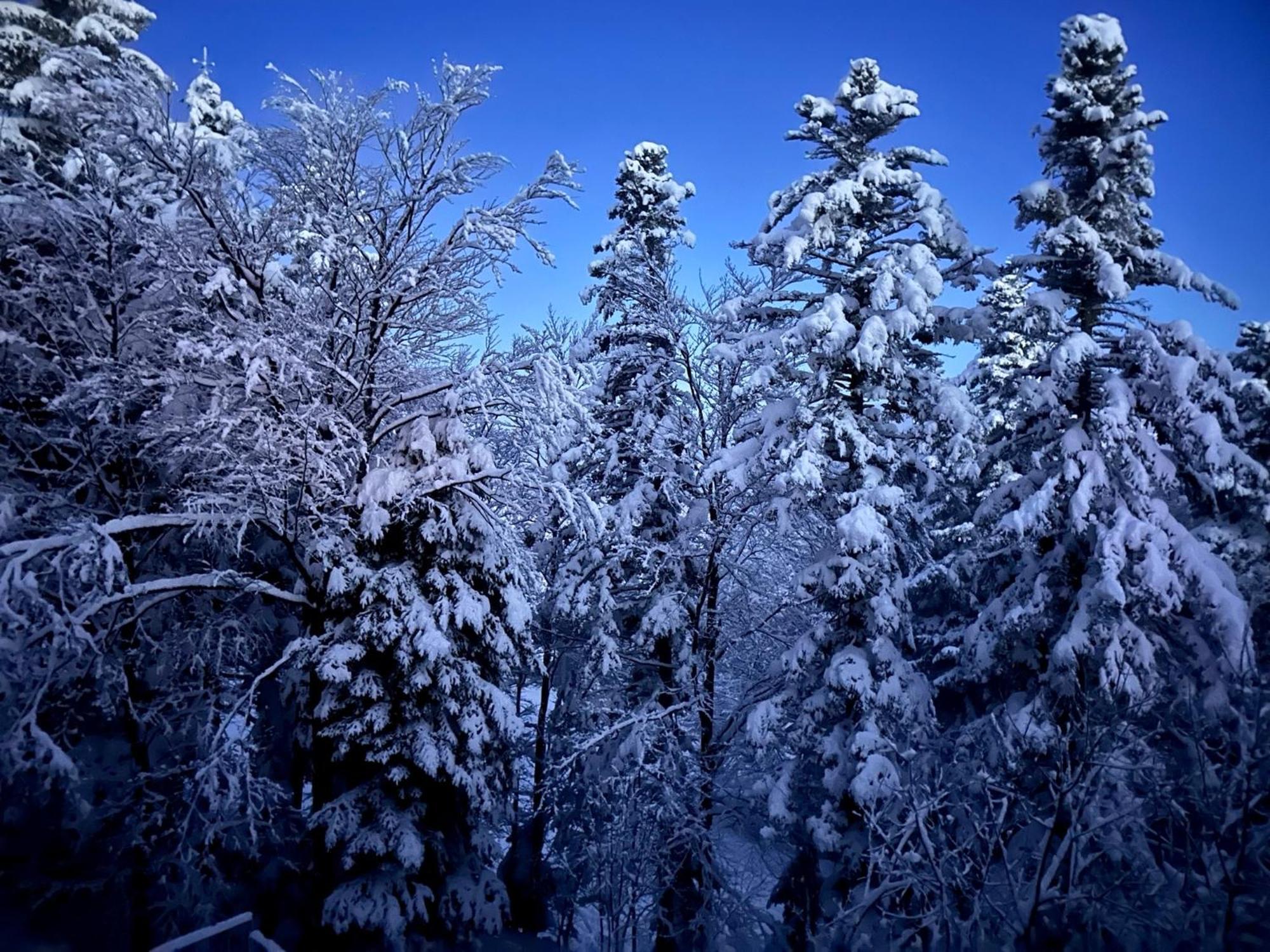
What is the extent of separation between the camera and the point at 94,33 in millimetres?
14398

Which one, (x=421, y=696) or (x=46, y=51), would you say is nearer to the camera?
(x=421, y=696)

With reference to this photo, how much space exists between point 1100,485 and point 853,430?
375 cm

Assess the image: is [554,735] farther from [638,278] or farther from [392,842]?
[638,278]

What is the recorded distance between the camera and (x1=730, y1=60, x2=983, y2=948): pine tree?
33.8ft

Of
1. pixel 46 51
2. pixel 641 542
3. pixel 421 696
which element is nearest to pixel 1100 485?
pixel 641 542

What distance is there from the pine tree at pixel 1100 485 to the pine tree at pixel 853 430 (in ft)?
5.07

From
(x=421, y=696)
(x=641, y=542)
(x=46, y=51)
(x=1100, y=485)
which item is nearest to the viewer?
(x=421, y=696)

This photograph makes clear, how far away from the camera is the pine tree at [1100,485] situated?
9.43 m

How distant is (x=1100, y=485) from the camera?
406 inches

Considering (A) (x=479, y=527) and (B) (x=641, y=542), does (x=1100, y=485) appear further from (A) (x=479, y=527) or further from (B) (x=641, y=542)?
(A) (x=479, y=527)

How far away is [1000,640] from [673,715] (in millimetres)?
5950

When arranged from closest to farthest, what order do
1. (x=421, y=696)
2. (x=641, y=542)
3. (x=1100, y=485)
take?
1. (x=421, y=696)
2. (x=1100, y=485)
3. (x=641, y=542)

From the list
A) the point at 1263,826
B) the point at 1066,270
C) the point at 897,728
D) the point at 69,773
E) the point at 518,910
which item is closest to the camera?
the point at 1263,826

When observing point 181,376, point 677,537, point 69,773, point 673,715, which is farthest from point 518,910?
point 181,376
